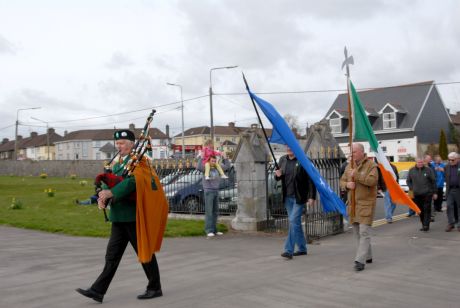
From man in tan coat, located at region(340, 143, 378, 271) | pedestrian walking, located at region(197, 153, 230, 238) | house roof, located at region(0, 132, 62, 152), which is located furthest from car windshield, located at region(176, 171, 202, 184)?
house roof, located at region(0, 132, 62, 152)

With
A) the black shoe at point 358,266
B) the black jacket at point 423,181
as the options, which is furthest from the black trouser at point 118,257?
the black jacket at point 423,181

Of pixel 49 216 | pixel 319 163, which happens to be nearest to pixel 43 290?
pixel 319 163

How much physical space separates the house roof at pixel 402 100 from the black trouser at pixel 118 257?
144ft

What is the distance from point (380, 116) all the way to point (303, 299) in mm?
45389

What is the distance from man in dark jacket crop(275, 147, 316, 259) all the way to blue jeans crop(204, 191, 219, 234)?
2.94 metres

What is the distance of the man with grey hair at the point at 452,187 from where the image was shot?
11312mm

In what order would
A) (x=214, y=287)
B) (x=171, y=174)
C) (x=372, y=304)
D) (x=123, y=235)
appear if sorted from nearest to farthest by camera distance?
(x=372, y=304) < (x=123, y=235) < (x=214, y=287) < (x=171, y=174)

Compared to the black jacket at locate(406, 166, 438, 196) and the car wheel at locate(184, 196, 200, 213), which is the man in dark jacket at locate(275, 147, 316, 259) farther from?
the car wheel at locate(184, 196, 200, 213)

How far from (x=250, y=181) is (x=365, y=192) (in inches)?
167

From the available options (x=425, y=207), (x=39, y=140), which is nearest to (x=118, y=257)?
(x=425, y=207)

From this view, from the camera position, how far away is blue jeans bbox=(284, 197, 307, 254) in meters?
8.13

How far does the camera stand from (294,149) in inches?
319

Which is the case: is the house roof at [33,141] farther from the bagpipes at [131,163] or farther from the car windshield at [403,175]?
the bagpipes at [131,163]

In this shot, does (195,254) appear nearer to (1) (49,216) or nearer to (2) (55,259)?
(2) (55,259)
